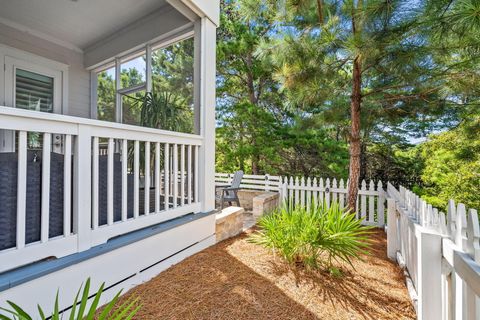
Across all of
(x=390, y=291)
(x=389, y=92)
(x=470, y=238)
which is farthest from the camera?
(x=389, y=92)

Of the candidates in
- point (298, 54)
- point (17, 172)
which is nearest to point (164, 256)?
point (17, 172)

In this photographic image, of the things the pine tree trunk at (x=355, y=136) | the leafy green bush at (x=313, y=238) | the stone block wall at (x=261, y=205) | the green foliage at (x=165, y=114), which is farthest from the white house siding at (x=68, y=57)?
the pine tree trunk at (x=355, y=136)

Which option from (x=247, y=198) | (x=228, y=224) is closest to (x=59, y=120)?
(x=228, y=224)

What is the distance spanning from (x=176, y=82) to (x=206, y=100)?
101cm

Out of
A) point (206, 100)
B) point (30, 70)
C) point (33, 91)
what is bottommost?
point (206, 100)

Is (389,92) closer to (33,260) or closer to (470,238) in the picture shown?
(470,238)

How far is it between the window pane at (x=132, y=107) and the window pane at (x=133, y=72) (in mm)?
193

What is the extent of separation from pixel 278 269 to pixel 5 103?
437 cm

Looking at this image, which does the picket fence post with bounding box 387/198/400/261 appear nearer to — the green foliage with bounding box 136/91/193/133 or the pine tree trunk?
the pine tree trunk

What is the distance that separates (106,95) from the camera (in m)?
4.76

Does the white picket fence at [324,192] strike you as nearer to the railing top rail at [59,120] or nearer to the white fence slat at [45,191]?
the railing top rail at [59,120]

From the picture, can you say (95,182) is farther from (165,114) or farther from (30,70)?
(30,70)

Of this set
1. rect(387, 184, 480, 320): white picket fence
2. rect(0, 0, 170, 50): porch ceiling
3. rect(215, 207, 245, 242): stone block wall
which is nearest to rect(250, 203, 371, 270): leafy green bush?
rect(387, 184, 480, 320): white picket fence

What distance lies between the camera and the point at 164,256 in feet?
8.16
